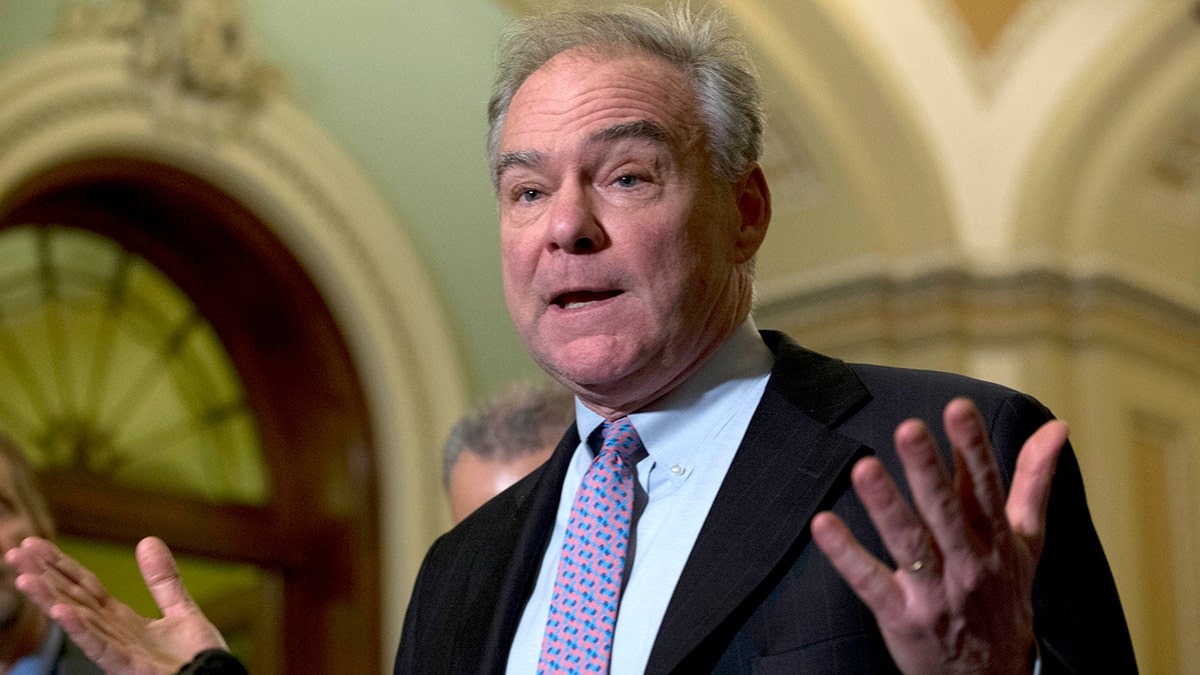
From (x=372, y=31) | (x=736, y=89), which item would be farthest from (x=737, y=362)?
(x=372, y=31)

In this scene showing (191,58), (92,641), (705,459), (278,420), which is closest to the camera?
(92,641)

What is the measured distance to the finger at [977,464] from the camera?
122 cm

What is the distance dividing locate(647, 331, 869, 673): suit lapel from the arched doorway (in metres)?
4.67

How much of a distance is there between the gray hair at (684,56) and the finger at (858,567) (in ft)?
2.33

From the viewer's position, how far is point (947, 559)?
4.09ft

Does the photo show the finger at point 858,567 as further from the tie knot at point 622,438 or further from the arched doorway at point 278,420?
the arched doorway at point 278,420

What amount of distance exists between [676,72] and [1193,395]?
6.47 meters

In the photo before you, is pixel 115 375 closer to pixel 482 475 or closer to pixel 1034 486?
pixel 482 475

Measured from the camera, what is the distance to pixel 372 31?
19.7 ft

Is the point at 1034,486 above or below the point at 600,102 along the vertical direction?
below

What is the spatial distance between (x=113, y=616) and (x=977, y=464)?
3.15 ft

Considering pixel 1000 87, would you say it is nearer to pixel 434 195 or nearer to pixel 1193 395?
pixel 1193 395

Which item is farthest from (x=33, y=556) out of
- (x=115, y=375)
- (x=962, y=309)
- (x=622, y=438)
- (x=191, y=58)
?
(x=962, y=309)

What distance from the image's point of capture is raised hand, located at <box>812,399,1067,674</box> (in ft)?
3.98
